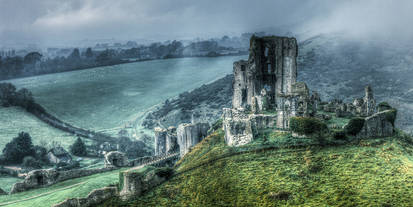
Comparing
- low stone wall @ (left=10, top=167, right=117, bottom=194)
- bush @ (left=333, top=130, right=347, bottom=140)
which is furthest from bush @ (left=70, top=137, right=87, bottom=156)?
bush @ (left=333, top=130, right=347, bottom=140)

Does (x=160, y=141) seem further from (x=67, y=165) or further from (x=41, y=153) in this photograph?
(x=41, y=153)

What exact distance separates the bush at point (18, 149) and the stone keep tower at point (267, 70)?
4721 centimetres

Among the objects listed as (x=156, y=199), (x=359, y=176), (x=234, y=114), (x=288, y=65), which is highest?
(x=288, y=65)

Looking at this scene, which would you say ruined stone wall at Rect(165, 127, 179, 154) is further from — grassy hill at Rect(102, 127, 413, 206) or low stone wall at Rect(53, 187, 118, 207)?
low stone wall at Rect(53, 187, 118, 207)

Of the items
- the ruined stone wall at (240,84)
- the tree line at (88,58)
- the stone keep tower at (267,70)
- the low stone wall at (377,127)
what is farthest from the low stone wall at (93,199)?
the tree line at (88,58)

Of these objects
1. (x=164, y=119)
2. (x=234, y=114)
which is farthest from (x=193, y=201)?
(x=164, y=119)

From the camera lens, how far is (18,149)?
69.5 m

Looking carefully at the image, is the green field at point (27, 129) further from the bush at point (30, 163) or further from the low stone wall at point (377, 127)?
the low stone wall at point (377, 127)

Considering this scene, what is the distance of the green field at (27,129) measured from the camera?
7912cm

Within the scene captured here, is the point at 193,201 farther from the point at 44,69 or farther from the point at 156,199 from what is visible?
the point at 44,69

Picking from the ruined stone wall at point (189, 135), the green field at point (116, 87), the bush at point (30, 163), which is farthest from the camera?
the green field at point (116, 87)

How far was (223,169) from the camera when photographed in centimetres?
2800

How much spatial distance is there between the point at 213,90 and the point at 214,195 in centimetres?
7588

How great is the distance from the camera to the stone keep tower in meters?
47.0
